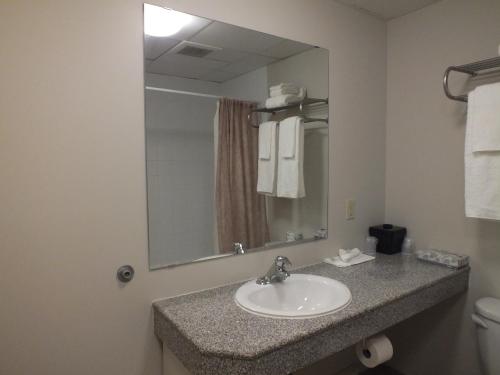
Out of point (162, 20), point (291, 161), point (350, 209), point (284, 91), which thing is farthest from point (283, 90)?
point (350, 209)

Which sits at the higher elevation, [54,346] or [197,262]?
[197,262]

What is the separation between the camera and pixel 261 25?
5.06 ft

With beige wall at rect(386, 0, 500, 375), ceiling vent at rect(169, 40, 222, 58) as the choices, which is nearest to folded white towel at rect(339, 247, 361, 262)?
beige wall at rect(386, 0, 500, 375)

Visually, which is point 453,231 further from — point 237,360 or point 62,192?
point 62,192

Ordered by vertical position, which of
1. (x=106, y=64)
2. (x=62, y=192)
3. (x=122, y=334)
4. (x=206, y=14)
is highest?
(x=206, y=14)

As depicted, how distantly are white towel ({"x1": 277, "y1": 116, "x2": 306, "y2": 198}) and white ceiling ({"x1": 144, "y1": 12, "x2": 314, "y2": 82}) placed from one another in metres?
0.34

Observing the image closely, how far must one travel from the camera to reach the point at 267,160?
166 centimetres

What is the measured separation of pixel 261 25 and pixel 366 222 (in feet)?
4.26

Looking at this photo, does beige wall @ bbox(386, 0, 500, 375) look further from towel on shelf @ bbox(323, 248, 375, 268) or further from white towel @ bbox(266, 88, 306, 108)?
white towel @ bbox(266, 88, 306, 108)

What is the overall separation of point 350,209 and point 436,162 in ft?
1.82

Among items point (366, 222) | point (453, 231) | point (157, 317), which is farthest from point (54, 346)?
point (453, 231)

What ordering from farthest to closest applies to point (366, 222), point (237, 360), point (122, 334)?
1. point (366, 222)
2. point (122, 334)
3. point (237, 360)

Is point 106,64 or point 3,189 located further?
point 106,64

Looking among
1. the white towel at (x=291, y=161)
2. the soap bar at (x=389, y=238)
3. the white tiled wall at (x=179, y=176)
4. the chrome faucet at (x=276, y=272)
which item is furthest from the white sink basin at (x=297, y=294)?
the soap bar at (x=389, y=238)
